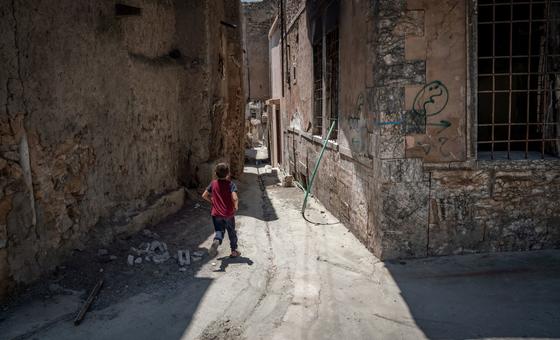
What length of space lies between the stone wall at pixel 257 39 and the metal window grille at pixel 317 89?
15944mm

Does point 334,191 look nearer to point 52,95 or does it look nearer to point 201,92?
point 201,92

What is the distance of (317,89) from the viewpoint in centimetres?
907

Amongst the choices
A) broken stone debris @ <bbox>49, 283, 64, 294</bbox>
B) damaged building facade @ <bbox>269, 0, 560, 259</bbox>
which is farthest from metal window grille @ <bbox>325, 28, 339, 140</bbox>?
broken stone debris @ <bbox>49, 283, 64, 294</bbox>

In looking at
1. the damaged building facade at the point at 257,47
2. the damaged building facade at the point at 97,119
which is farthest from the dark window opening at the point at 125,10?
the damaged building facade at the point at 257,47

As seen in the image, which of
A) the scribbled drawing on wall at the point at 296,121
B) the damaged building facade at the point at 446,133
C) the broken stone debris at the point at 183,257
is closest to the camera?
the damaged building facade at the point at 446,133

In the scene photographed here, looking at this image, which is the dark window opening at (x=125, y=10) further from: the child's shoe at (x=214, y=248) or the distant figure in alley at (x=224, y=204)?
the child's shoe at (x=214, y=248)

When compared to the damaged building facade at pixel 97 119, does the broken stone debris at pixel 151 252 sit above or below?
below

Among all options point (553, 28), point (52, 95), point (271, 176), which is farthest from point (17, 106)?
point (271, 176)

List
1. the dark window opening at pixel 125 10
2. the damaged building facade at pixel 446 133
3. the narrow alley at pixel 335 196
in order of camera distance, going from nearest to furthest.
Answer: the narrow alley at pixel 335 196 < the damaged building facade at pixel 446 133 < the dark window opening at pixel 125 10

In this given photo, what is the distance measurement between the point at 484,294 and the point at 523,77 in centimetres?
306

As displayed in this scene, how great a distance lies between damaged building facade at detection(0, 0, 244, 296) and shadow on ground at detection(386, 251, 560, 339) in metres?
3.58

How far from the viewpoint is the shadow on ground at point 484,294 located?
379cm

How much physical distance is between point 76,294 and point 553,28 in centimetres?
592

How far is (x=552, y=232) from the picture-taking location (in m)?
5.39
